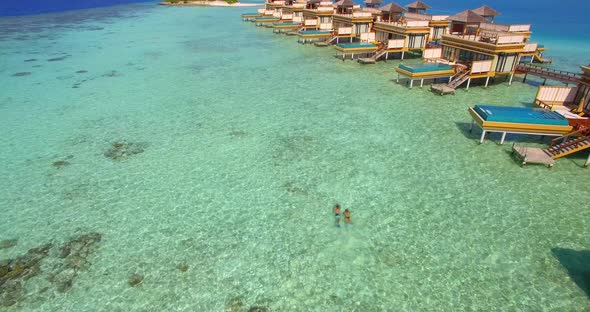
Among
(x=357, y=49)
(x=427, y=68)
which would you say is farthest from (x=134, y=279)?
(x=357, y=49)

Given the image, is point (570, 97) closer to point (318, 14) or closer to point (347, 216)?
point (347, 216)

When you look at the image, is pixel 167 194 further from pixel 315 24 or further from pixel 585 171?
pixel 315 24

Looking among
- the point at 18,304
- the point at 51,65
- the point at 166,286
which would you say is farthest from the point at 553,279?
the point at 51,65

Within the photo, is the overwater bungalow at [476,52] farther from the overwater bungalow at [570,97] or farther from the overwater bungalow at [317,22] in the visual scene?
the overwater bungalow at [317,22]

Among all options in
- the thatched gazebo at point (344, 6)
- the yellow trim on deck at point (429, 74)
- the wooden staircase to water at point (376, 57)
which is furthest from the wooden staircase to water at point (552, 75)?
the thatched gazebo at point (344, 6)

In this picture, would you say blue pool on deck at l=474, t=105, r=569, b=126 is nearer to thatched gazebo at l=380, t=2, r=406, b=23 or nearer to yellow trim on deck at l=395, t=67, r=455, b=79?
yellow trim on deck at l=395, t=67, r=455, b=79

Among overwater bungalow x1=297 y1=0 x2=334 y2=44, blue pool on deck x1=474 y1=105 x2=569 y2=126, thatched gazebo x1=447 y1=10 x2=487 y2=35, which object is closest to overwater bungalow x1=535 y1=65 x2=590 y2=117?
blue pool on deck x1=474 y1=105 x2=569 y2=126
